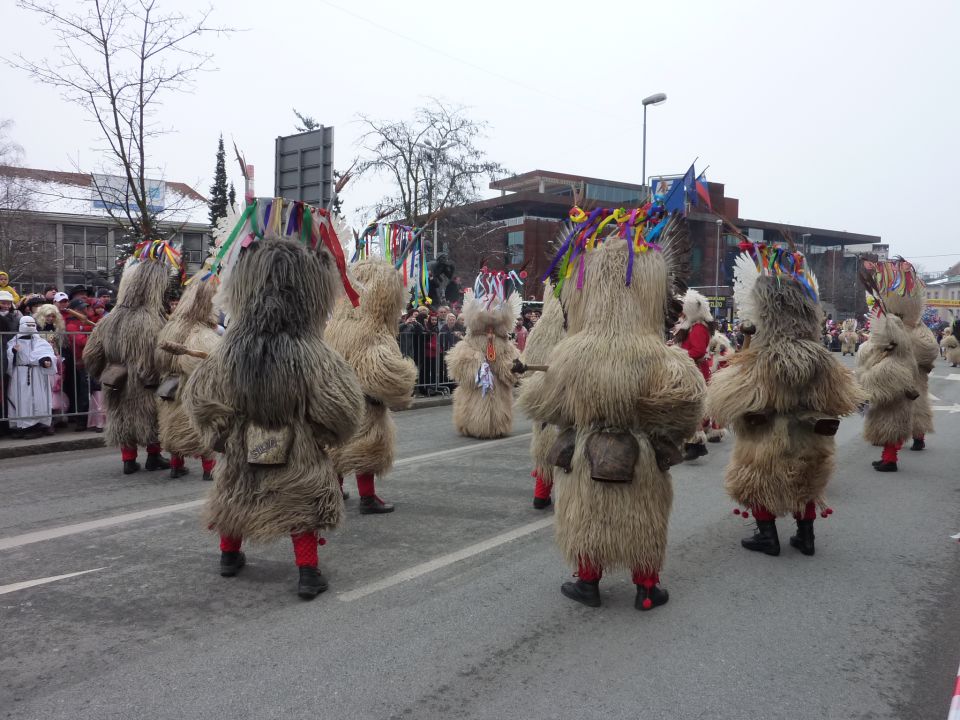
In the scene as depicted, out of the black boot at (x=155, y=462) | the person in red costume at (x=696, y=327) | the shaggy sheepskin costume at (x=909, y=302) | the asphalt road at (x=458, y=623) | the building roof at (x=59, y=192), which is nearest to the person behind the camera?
the asphalt road at (x=458, y=623)

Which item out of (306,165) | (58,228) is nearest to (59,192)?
(58,228)

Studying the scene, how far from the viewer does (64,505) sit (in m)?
5.98

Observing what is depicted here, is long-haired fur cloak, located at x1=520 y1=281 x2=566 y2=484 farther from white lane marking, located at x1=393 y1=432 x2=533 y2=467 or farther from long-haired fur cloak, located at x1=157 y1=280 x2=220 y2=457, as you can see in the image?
long-haired fur cloak, located at x1=157 y1=280 x2=220 y2=457

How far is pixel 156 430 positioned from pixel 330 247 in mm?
3800

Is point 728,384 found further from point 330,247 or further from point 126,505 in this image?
point 126,505

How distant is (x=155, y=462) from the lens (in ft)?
24.1

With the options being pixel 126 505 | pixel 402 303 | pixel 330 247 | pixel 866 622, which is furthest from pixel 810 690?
pixel 126 505

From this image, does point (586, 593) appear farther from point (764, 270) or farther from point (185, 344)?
point (185, 344)

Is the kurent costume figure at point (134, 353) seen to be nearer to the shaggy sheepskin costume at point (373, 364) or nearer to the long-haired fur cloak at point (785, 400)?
the shaggy sheepskin costume at point (373, 364)

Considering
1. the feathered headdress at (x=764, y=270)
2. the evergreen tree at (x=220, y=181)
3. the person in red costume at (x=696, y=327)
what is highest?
the evergreen tree at (x=220, y=181)

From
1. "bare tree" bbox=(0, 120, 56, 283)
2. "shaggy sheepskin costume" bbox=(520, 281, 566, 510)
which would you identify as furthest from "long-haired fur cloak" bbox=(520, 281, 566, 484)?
"bare tree" bbox=(0, 120, 56, 283)

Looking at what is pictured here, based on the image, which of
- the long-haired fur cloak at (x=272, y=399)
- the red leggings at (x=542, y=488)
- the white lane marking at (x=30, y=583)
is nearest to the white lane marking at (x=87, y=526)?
the white lane marking at (x=30, y=583)

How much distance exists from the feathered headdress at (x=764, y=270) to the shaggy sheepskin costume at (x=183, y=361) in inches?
175

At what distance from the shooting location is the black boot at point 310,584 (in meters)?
3.99
